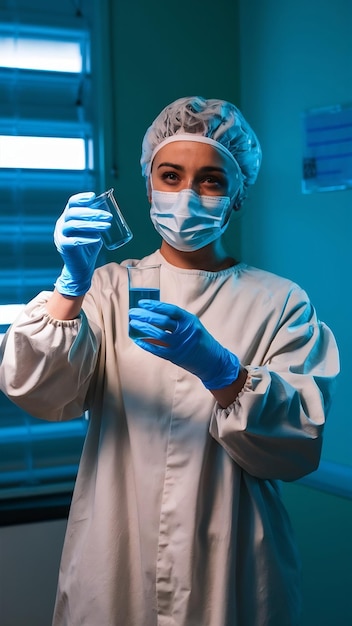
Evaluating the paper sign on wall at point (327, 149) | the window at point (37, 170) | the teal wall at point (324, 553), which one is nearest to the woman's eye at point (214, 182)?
the paper sign on wall at point (327, 149)

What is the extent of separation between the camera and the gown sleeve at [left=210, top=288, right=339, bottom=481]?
4.67ft

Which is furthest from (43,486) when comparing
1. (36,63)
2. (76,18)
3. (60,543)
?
(76,18)

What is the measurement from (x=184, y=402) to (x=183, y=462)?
4.9 inches

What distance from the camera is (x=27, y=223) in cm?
229

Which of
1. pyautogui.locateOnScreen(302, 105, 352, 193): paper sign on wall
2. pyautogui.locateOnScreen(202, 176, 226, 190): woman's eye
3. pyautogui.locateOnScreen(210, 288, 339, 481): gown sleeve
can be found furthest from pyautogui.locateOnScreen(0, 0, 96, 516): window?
pyautogui.locateOnScreen(210, 288, 339, 481): gown sleeve

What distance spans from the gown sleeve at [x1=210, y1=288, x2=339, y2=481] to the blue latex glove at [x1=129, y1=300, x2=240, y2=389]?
0.08 m

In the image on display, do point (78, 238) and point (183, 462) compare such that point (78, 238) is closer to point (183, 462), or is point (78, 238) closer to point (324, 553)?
point (183, 462)

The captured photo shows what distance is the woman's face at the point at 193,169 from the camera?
63.6 inches

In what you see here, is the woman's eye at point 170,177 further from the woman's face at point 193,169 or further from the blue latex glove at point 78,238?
the blue latex glove at point 78,238

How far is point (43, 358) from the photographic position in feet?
4.60

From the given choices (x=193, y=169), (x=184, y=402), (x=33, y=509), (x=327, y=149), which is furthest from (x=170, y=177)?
(x=33, y=509)

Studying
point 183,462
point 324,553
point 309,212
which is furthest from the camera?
point 309,212

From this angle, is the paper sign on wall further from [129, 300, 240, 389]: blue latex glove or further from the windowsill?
the windowsill

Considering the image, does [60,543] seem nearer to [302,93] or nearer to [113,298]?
[113,298]
